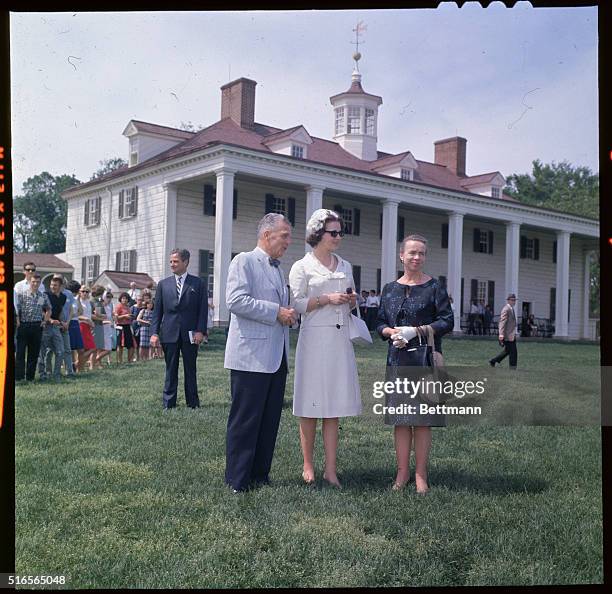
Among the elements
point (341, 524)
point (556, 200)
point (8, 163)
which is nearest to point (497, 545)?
point (341, 524)

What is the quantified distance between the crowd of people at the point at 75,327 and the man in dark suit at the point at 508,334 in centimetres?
209

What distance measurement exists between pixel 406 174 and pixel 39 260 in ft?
7.15

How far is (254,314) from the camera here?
362cm

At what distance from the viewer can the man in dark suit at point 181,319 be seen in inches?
153

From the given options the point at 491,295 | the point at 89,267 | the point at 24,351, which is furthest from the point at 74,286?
the point at 491,295

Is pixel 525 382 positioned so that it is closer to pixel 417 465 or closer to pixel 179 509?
pixel 417 465

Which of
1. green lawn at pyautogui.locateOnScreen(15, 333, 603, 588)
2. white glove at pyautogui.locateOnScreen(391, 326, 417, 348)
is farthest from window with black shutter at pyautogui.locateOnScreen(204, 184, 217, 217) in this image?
white glove at pyautogui.locateOnScreen(391, 326, 417, 348)

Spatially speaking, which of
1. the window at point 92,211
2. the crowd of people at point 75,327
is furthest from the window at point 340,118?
the crowd of people at point 75,327

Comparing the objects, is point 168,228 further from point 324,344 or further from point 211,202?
point 324,344

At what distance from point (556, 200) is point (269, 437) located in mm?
2077

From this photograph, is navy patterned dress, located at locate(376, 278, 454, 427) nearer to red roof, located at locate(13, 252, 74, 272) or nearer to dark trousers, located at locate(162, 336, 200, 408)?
dark trousers, located at locate(162, 336, 200, 408)

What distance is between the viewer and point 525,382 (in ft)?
11.0

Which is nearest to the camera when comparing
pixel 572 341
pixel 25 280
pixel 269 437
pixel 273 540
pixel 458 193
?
pixel 273 540

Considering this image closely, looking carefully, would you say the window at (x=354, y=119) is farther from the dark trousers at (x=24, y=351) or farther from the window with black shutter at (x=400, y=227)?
the dark trousers at (x=24, y=351)
